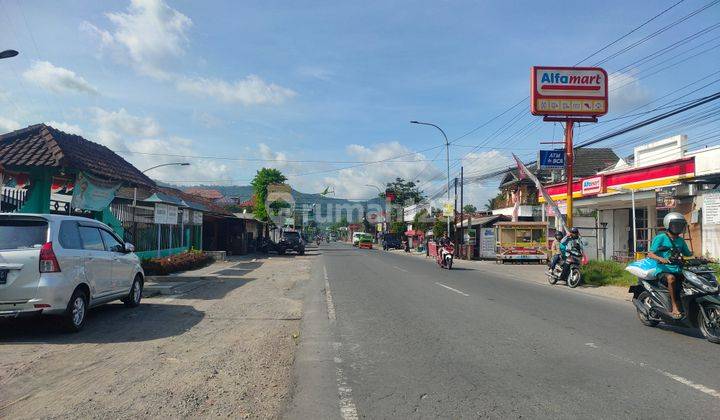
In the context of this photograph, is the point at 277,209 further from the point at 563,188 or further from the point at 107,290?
the point at 107,290

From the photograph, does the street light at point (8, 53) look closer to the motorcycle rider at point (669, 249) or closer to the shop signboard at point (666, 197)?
the motorcycle rider at point (669, 249)

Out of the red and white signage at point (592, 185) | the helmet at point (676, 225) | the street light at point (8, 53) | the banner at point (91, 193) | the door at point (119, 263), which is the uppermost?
the street light at point (8, 53)

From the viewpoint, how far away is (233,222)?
38469 millimetres

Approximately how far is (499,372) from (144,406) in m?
Answer: 3.68

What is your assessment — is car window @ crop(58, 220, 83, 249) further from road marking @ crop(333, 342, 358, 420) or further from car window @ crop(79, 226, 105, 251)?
road marking @ crop(333, 342, 358, 420)

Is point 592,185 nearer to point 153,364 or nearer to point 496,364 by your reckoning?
point 496,364

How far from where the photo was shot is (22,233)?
25.7 feet

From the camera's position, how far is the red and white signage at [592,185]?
25.8 m

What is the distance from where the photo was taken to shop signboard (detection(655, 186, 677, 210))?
19.5m

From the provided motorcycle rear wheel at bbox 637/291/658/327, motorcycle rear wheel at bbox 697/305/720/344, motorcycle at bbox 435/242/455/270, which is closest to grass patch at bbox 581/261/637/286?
motorcycle at bbox 435/242/455/270

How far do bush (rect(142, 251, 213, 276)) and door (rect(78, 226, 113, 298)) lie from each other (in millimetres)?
7755

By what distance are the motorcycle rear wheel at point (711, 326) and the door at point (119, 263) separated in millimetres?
9414

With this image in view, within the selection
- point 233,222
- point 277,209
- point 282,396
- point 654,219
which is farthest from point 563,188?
point 282,396

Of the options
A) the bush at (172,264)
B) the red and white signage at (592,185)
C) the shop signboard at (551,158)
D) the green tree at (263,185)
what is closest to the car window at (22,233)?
the bush at (172,264)
